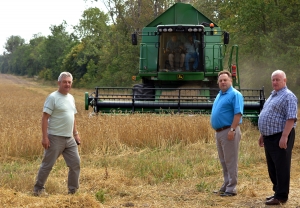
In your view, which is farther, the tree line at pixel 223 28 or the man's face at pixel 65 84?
the tree line at pixel 223 28

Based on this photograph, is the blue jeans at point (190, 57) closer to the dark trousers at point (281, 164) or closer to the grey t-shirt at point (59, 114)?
the grey t-shirt at point (59, 114)

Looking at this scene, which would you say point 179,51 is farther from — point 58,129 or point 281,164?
point 281,164

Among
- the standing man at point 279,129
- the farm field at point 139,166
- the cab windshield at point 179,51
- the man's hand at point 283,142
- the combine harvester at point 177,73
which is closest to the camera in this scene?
the man's hand at point 283,142

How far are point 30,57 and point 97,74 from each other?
67.9 metres

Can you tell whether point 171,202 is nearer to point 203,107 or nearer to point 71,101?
point 71,101

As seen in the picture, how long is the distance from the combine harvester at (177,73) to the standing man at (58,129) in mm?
6725

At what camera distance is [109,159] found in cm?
925

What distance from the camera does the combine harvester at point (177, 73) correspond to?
44.5 feet

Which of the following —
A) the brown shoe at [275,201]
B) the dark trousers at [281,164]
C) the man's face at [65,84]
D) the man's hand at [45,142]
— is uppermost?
the man's face at [65,84]

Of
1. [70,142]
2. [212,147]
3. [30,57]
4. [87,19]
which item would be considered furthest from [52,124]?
[30,57]

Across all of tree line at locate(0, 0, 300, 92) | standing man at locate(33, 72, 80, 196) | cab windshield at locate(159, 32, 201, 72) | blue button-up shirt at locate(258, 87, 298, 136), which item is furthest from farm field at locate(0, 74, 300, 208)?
tree line at locate(0, 0, 300, 92)

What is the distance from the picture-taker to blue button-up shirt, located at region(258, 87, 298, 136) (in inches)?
242

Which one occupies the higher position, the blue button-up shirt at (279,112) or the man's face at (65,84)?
the man's face at (65,84)

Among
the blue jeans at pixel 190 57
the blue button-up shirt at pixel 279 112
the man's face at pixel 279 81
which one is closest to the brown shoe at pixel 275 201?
the blue button-up shirt at pixel 279 112
